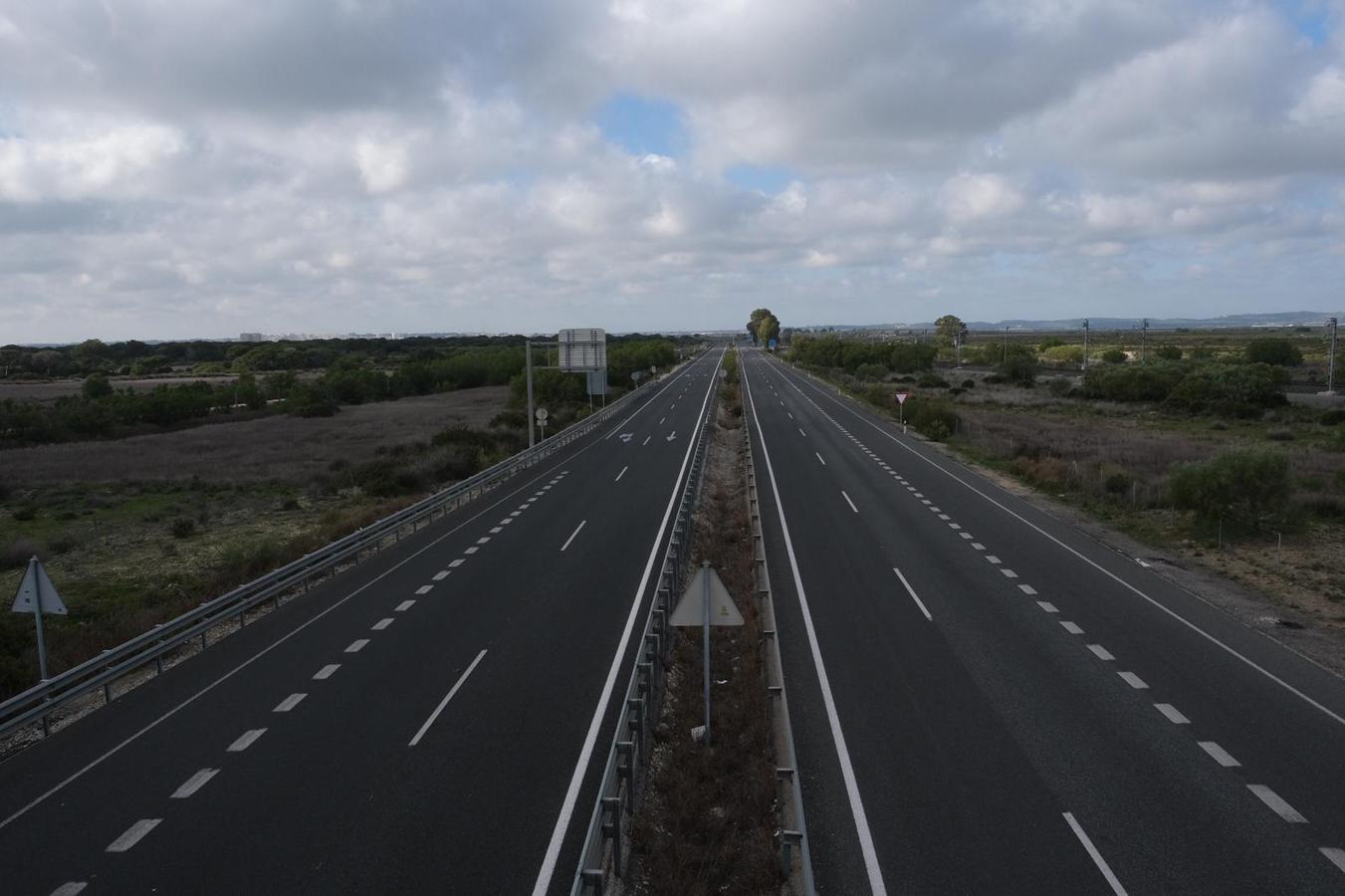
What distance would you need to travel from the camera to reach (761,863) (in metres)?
7.57

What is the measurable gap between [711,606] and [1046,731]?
A: 4031 mm

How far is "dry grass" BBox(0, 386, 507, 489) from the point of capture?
4038 centimetres

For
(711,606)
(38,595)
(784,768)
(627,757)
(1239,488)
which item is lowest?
(784,768)

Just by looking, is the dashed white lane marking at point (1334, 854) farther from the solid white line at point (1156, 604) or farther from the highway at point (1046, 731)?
the solid white line at point (1156, 604)

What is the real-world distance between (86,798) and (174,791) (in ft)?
2.69

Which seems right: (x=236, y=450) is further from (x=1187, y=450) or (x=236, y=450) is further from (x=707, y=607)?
(x=707, y=607)

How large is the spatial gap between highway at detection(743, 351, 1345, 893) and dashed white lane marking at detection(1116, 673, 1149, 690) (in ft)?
0.08

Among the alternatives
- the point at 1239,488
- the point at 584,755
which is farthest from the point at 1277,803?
the point at 1239,488

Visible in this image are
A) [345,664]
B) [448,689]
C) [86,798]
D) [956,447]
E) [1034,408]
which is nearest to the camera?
[86,798]

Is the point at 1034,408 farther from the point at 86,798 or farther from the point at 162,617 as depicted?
the point at 86,798

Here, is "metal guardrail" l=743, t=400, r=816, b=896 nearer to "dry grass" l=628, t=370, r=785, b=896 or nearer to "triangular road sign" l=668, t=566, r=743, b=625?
"dry grass" l=628, t=370, r=785, b=896

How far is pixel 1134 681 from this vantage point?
1179cm

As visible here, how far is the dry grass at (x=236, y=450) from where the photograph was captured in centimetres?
4038

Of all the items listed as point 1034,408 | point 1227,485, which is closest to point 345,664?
point 1227,485
